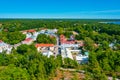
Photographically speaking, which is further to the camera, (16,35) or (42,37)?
(16,35)

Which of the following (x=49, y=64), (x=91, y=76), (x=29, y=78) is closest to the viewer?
(x=29, y=78)

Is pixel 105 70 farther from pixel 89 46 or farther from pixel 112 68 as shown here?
pixel 89 46

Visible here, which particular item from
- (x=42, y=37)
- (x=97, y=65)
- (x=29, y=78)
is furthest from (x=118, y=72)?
(x=42, y=37)

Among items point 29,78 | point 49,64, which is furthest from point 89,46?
point 29,78

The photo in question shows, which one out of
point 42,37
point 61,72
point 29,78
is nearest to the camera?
point 29,78

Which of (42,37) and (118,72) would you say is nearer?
(118,72)

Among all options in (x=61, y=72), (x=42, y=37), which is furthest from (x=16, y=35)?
(x=61, y=72)

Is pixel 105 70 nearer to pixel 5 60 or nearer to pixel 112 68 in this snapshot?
pixel 112 68

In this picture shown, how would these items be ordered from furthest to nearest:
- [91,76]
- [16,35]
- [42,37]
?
[16,35] → [42,37] → [91,76]

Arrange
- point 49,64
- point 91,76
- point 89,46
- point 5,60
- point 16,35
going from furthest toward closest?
1. point 16,35
2. point 89,46
3. point 5,60
4. point 49,64
5. point 91,76
